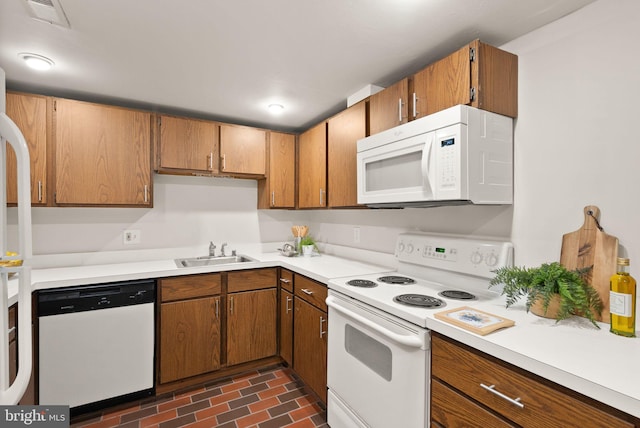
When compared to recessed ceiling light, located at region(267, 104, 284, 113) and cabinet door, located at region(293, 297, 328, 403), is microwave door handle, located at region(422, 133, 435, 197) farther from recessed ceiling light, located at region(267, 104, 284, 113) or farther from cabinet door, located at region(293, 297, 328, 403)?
recessed ceiling light, located at region(267, 104, 284, 113)

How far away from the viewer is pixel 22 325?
2.72 feet

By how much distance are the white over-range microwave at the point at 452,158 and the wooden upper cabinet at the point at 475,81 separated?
0.24 feet

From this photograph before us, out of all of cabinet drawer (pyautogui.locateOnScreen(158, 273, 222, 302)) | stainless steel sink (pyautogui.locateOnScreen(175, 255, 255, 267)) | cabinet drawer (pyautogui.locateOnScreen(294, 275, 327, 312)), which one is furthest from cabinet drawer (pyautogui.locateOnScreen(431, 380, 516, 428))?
stainless steel sink (pyautogui.locateOnScreen(175, 255, 255, 267))

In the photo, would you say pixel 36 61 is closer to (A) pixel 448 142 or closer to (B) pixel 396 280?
(A) pixel 448 142

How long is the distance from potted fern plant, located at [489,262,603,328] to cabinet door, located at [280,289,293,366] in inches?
62.2

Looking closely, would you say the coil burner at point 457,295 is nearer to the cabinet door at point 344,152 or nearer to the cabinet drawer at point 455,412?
the cabinet drawer at point 455,412

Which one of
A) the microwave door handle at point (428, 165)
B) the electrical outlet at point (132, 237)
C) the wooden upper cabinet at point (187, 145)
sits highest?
the wooden upper cabinet at point (187, 145)

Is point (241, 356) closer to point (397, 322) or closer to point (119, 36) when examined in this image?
point (397, 322)

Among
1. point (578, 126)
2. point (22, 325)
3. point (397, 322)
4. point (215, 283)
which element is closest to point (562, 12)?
point (578, 126)

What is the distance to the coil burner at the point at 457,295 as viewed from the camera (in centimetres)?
154

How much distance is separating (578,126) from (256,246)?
2.66 m

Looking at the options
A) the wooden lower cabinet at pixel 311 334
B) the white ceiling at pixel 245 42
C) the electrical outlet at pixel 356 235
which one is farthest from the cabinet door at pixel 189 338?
the white ceiling at pixel 245 42

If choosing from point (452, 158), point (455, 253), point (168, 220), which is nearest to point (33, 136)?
point (168, 220)

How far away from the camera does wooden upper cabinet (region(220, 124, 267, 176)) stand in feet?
8.84
